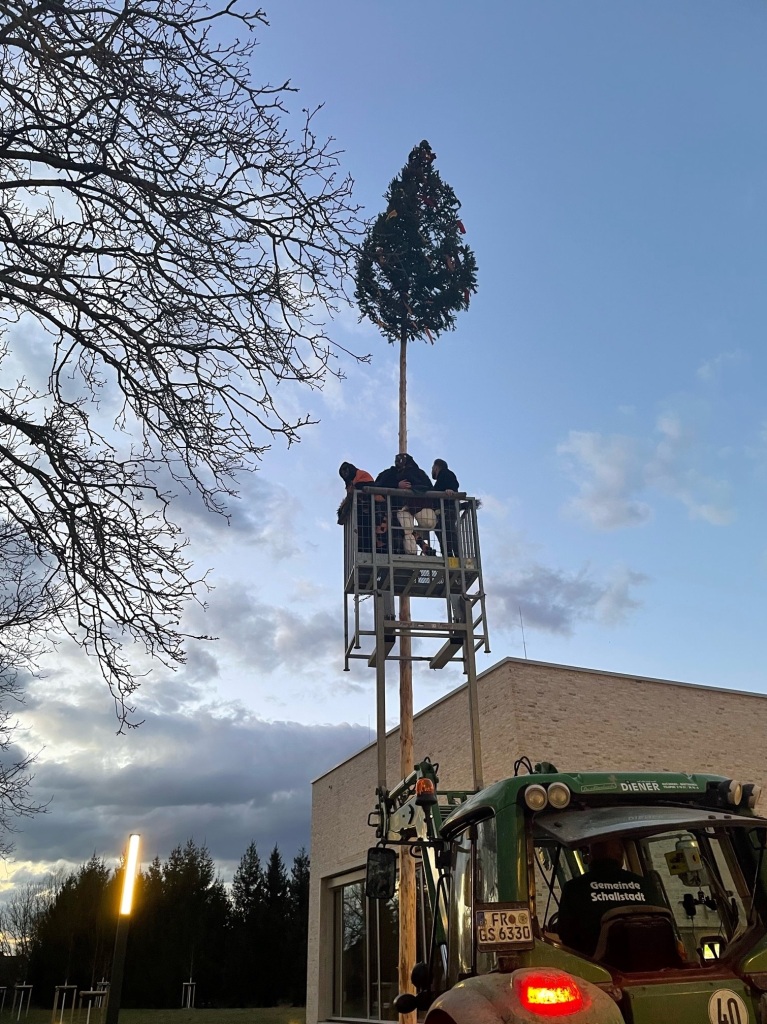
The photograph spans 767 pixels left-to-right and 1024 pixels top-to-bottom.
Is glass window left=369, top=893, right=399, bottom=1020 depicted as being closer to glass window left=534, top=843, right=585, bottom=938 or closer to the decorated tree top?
the decorated tree top

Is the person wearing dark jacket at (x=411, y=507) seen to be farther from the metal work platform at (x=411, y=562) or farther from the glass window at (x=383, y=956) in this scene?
the glass window at (x=383, y=956)

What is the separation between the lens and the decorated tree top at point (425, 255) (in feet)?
48.0

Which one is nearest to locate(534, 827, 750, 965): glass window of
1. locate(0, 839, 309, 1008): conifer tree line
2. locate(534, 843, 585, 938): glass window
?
locate(534, 843, 585, 938): glass window

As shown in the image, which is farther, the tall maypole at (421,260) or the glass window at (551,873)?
the tall maypole at (421,260)

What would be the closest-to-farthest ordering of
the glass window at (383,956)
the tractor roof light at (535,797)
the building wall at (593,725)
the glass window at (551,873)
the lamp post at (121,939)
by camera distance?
1. the tractor roof light at (535,797)
2. the glass window at (551,873)
3. the lamp post at (121,939)
4. the building wall at (593,725)
5. the glass window at (383,956)

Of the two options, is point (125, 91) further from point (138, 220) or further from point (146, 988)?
Result: point (146, 988)

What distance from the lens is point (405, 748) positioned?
12.6 m

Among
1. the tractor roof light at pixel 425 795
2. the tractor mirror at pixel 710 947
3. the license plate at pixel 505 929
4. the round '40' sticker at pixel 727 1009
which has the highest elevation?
the tractor roof light at pixel 425 795

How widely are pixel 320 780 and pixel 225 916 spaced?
37.4 m

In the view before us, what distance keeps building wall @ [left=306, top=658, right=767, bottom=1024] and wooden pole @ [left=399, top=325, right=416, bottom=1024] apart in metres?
2.32

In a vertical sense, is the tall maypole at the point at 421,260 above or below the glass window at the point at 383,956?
above

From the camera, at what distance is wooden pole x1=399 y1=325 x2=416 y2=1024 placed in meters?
10.6

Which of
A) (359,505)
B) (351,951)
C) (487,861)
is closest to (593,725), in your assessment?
(359,505)

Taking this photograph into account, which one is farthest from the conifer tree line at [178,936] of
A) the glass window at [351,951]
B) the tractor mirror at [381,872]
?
the tractor mirror at [381,872]
